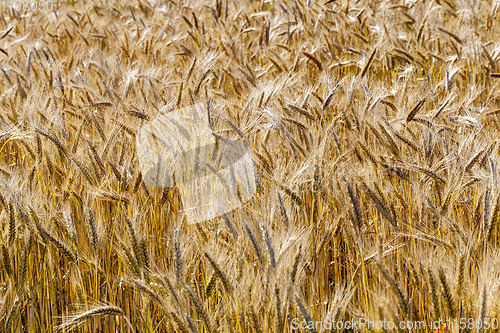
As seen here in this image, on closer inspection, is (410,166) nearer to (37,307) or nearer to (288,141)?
(288,141)

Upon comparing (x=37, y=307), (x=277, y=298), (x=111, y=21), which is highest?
(x=111, y=21)

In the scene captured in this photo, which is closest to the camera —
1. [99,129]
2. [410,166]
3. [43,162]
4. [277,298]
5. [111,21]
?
[277,298]

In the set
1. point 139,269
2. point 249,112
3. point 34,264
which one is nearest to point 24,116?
point 34,264

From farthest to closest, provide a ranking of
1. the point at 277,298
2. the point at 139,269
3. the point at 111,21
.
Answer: the point at 111,21, the point at 139,269, the point at 277,298

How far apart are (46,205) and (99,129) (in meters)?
0.56

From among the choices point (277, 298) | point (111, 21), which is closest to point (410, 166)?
point (277, 298)

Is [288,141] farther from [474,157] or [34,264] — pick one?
[34,264]

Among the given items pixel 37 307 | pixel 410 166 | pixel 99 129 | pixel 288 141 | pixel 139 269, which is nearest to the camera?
pixel 139 269

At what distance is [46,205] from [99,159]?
0.89 ft

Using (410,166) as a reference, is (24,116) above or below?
above

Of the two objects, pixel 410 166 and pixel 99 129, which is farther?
pixel 99 129

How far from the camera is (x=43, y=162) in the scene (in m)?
1.86

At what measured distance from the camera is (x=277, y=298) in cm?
98

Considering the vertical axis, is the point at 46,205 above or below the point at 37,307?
above
